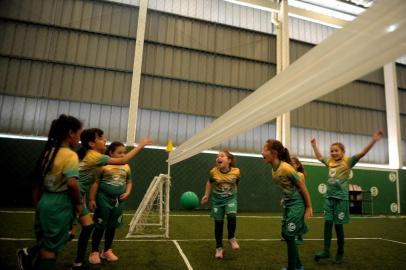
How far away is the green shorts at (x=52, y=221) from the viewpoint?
204cm

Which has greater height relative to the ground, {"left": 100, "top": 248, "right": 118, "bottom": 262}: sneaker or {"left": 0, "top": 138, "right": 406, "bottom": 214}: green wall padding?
{"left": 0, "top": 138, "right": 406, "bottom": 214}: green wall padding

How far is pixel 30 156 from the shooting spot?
379 inches

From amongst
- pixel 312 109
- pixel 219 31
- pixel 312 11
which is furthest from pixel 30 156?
pixel 312 11

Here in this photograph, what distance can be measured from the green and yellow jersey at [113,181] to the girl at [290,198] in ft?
6.15

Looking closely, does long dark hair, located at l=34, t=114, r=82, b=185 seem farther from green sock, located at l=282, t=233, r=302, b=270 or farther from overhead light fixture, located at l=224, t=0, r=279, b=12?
overhead light fixture, located at l=224, t=0, r=279, b=12

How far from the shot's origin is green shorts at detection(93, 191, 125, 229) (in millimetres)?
3295

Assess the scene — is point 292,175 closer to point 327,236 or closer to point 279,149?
point 279,149

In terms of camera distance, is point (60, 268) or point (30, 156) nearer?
point (60, 268)

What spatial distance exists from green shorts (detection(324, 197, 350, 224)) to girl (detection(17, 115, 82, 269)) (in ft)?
10.5

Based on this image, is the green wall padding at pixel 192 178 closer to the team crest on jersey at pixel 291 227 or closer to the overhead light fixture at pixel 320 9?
the team crest on jersey at pixel 291 227

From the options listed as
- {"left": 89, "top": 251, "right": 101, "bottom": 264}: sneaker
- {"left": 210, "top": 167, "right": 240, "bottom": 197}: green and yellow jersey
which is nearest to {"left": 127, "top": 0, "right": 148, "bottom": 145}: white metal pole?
{"left": 210, "top": 167, "right": 240, "bottom": 197}: green and yellow jersey

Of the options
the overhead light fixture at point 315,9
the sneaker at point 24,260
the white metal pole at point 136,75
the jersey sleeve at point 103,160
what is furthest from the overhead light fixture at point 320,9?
the sneaker at point 24,260

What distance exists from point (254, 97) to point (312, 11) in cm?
1468

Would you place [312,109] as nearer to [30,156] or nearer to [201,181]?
[201,181]
